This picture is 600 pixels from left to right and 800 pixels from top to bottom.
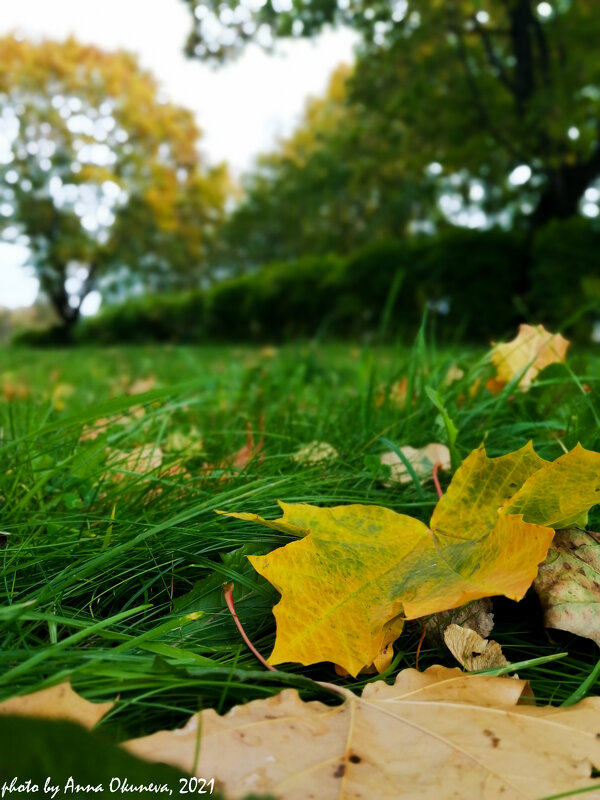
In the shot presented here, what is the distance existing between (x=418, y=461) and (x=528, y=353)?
20.6 inches

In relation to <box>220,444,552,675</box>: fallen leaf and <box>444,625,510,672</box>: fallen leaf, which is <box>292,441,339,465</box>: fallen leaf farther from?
<box>444,625,510,672</box>: fallen leaf

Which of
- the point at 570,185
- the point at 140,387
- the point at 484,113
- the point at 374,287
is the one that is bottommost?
the point at 140,387

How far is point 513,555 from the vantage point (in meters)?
0.67

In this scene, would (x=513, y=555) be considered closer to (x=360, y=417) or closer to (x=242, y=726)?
(x=242, y=726)

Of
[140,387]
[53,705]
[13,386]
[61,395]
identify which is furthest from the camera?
[13,386]

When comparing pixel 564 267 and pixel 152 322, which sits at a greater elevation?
pixel 152 322

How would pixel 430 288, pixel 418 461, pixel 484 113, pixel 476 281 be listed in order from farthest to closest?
pixel 430 288 < pixel 476 281 < pixel 484 113 < pixel 418 461

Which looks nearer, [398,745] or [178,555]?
[398,745]

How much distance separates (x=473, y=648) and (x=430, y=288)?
8.27 metres

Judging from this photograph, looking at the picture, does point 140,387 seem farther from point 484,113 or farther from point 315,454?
point 484,113

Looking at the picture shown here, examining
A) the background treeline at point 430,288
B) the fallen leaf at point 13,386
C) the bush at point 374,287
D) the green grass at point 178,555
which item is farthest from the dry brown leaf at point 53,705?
the bush at point 374,287

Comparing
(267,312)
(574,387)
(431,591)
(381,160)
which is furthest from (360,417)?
(267,312)

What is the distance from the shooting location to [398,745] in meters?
0.54

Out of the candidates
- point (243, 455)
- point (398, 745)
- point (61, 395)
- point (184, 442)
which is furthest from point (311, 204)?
point (398, 745)
